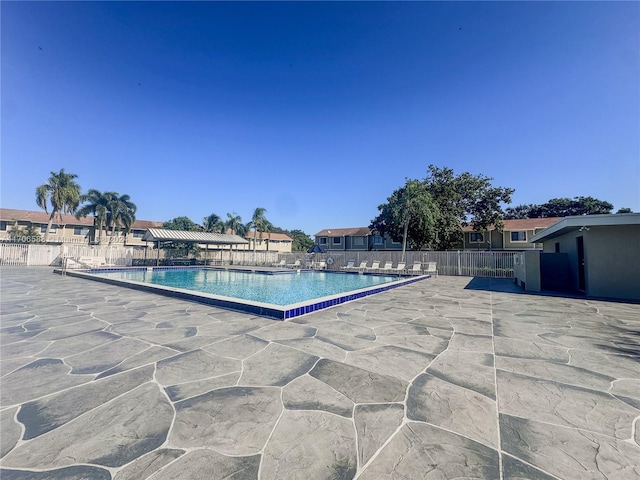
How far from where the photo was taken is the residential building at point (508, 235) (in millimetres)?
27828

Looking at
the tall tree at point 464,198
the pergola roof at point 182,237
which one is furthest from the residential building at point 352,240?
the pergola roof at point 182,237

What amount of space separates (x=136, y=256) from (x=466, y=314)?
26860mm

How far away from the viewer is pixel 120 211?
31109mm

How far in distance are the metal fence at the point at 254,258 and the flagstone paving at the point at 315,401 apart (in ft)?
40.5

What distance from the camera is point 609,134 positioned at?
11.8 metres

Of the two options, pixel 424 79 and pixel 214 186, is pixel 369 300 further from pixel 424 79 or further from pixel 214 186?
pixel 214 186

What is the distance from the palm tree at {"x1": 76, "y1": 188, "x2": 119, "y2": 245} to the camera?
29.7 m

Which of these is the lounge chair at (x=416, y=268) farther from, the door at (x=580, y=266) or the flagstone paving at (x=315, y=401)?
the flagstone paving at (x=315, y=401)

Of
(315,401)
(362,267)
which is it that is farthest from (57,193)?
(315,401)

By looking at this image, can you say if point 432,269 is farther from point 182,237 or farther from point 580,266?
point 182,237

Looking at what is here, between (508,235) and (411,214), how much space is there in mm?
14715

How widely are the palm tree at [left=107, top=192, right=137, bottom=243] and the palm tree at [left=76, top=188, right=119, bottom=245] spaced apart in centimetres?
21

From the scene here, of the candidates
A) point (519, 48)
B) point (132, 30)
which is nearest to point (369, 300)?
point (519, 48)

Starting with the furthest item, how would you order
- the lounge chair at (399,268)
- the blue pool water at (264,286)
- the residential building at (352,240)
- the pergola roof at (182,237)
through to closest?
the residential building at (352,240) < the pergola roof at (182,237) < the lounge chair at (399,268) < the blue pool water at (264,286)
